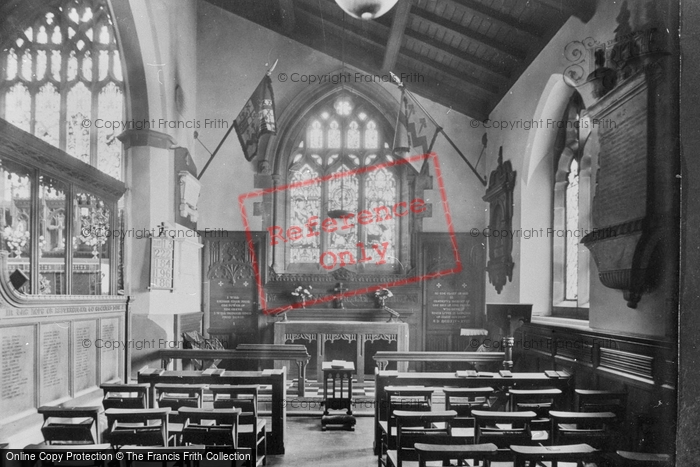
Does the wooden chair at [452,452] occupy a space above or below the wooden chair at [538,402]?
above

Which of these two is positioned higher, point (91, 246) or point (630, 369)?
point (91, 246)

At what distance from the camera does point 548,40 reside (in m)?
6.45

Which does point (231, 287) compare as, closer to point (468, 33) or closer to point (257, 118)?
point (257, 118)

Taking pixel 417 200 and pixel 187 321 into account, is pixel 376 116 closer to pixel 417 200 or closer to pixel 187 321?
pixel 417 200

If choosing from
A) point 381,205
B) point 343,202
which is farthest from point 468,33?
point 343,202

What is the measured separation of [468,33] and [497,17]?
0.66 m

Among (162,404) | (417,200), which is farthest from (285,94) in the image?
(162,404)

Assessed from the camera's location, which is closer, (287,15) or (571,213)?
(571,213)

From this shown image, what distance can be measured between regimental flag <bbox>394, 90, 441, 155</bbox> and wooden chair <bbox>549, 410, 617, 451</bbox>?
4945mm

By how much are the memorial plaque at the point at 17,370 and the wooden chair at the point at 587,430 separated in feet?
12.9

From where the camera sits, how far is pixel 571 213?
7102mm

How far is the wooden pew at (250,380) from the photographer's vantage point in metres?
4.95

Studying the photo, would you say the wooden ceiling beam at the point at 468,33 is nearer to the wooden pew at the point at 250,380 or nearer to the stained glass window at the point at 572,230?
the stained glass window at the point at 572,230

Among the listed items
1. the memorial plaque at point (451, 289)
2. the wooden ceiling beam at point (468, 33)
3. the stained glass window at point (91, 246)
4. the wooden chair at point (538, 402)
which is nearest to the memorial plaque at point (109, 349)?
the stained glass window at point (91, 246)
